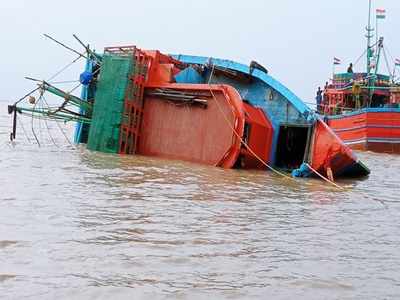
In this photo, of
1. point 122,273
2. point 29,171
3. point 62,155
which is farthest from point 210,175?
point 122,273

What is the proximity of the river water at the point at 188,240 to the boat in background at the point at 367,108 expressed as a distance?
14.8 metres

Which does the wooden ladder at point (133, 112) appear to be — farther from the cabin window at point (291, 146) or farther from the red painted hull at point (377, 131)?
the red painted hull at point (377, 131)

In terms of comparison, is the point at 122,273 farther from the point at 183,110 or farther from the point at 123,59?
the point at 123,59

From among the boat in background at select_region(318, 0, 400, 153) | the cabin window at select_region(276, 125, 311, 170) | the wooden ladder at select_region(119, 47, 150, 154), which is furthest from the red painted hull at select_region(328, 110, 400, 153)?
the wooden ladder at select_region(119, 47, 150, 154)

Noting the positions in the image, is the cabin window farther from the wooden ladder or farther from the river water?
the river water

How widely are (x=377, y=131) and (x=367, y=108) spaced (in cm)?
106

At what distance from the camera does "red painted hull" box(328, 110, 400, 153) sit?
22625 millimetres

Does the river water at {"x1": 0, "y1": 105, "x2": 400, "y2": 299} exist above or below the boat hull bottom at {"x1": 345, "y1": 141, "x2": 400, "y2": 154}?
below

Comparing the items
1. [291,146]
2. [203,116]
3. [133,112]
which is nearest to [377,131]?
[291,146]

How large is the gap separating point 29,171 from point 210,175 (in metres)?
3.17

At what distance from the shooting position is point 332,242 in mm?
4930

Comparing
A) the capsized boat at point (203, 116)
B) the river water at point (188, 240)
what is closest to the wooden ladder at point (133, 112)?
the capsized boat at point (203, 116)

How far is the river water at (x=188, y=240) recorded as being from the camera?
11.3 ft

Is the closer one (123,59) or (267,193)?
(267,193)
